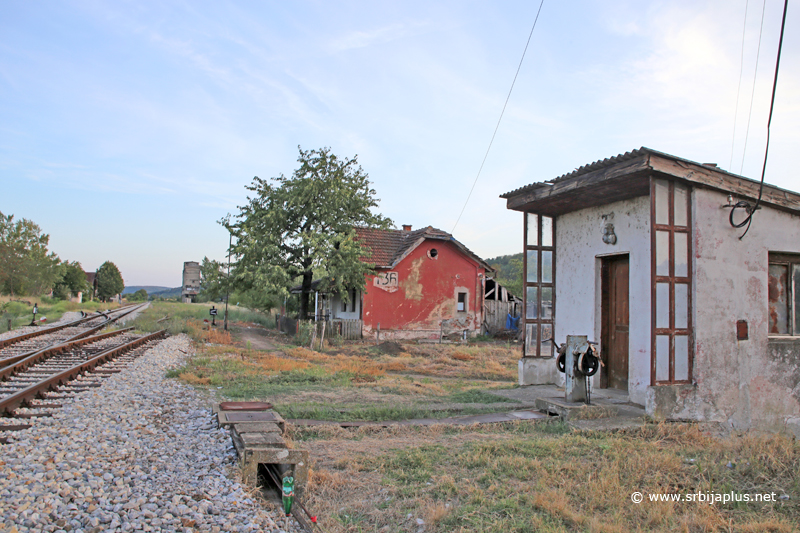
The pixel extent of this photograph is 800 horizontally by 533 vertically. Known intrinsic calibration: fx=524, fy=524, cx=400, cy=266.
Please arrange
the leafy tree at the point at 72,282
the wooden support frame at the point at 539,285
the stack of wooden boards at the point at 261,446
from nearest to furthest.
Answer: the stack of wooden boards at the point at 261,446 → the wooden support frame at the point at 539,285 → the leafy tree at the point at 72,282

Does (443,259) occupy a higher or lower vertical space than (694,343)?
higher

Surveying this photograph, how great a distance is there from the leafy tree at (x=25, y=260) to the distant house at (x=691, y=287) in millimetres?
54057

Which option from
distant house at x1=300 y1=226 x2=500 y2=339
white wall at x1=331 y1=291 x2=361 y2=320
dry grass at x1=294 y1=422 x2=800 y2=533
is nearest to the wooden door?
dry grass at x1=294 y1=422 x2=800 y2=533

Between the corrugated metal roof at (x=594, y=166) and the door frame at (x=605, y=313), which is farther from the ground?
the corrugated metal roof at (x=594, y=166)

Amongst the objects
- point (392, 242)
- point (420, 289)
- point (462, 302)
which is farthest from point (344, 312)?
point (462, 302)

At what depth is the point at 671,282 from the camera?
7.61m

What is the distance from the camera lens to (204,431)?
645 centimetres

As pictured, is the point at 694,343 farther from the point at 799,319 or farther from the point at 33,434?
the point at 33,434

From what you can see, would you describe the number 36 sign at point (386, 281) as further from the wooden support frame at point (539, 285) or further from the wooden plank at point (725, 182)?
the wooden plank at point (725, 182)

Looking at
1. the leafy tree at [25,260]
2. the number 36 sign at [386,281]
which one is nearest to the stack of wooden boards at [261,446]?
the number 36 sign at [386,281]

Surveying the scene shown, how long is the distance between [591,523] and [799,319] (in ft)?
23.2

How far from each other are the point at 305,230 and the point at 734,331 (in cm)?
2037

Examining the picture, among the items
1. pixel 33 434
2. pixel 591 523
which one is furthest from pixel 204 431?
pixel 591 523

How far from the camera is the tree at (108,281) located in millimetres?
92875
